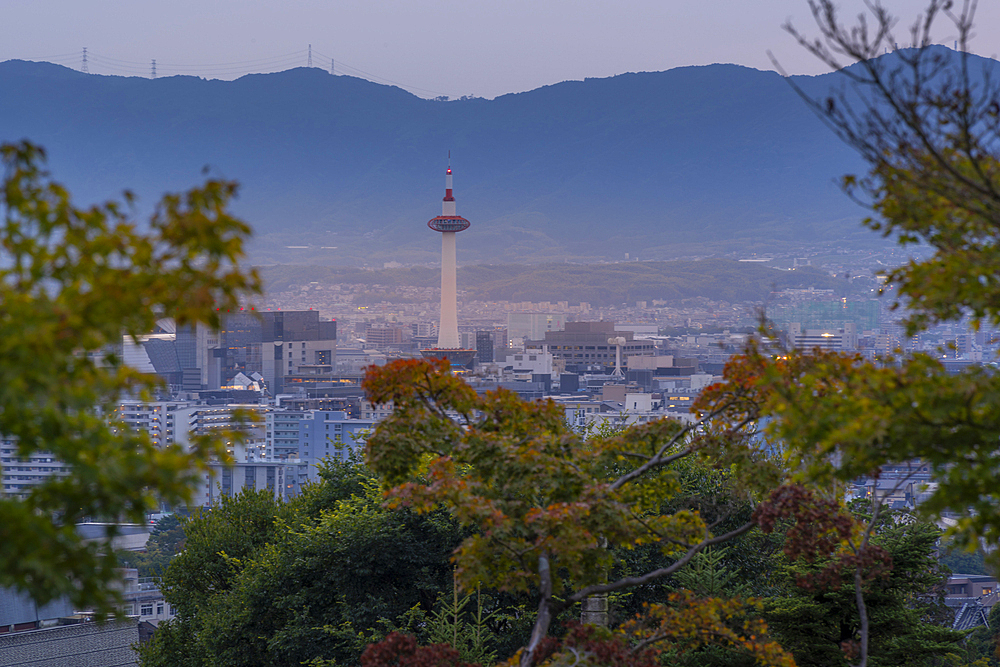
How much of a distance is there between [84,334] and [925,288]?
11.1ft

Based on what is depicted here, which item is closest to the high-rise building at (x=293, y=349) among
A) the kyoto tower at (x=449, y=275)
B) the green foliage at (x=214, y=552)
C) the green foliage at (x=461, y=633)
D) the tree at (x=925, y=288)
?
the kyoto tower at (x=449, y=275)

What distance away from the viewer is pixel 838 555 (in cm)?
771

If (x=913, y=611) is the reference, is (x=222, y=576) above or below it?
below

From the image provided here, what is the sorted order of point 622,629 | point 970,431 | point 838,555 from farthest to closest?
point 838,555
point 622,629
point 970,431

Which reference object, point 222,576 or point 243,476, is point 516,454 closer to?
point 222,576

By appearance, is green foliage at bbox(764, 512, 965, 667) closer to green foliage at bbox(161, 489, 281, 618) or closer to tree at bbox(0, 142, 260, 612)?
tree at bbox(0, 142, 260, 612)

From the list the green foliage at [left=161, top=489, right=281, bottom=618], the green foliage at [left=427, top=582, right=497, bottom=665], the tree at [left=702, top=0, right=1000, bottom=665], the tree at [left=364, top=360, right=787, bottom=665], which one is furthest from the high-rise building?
the tree at [left=702, top=0, right=1000, bottom=665]

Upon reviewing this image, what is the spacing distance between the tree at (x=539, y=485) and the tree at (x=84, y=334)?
2.53 metres

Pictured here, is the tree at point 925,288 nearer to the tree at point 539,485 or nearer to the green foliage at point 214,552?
the tree at point 539,485

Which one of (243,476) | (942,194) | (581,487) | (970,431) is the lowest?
(243,476)

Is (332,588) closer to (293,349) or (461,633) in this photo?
(461,633)

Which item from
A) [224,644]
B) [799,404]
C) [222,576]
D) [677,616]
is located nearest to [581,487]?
[677,616]

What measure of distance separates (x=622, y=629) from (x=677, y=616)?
2.07ft

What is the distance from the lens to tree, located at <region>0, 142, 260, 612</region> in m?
2.79
